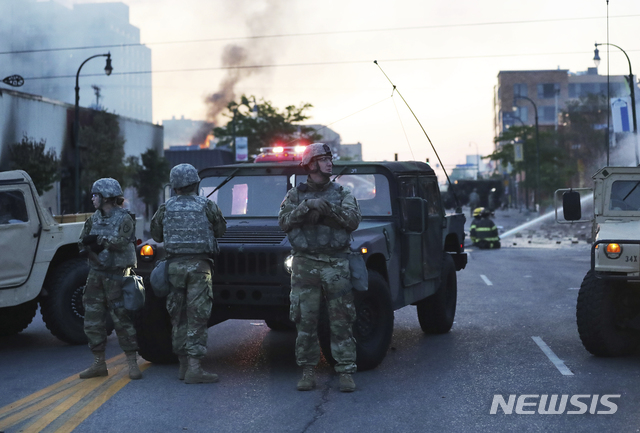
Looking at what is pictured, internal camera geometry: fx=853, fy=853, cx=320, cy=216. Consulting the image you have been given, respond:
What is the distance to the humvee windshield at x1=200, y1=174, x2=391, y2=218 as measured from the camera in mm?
8578

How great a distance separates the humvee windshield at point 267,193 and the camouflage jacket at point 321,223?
1.68 meters

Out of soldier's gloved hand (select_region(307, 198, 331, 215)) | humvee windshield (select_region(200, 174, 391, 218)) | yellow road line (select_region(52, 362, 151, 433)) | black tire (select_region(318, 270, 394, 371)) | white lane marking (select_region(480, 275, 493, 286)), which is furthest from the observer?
white lane marking (select_region(480, 275, 493, 286))

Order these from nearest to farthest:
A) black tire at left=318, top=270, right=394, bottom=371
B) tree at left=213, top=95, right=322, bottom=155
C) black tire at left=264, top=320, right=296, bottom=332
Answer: black tire at left=318, top=270, right=394, bottom=371 < black tire at left=264, top=320, right=296, bottom=332 < tree at left=213, top=95, right=322, bottom=155

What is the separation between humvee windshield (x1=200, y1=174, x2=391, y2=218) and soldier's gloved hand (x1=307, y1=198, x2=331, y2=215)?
1903 mm

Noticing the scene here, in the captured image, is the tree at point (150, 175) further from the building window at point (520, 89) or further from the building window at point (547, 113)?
the building window at point (547, 113)

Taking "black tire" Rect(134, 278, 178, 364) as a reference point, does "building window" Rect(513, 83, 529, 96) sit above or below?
above

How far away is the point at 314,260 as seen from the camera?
679 cm

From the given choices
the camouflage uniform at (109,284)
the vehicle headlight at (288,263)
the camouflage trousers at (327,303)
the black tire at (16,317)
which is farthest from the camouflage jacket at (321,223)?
the black tire at (16,317)

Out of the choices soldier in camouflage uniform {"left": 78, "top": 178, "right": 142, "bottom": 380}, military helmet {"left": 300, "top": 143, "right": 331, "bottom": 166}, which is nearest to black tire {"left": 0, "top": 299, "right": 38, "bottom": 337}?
soldier in camouflage uniform {"left": 78, "top": 178, "right": 142, "bottom": 380}

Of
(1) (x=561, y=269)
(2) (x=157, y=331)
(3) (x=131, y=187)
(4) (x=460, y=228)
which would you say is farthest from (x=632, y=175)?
(3) (x=131, y=187)

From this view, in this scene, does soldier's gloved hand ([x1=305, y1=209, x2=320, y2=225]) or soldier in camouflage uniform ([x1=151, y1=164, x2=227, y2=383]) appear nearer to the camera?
soldier's gloved hand ([x1=305, y1=209, x2=320, y2=225])

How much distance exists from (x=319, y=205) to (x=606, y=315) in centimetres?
306

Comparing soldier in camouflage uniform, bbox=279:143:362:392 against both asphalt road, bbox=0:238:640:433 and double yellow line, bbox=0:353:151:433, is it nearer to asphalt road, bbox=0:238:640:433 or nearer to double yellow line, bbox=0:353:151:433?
asphalt road, bbox=0:238:640:433

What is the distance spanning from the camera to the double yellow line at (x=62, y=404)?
231 inches
